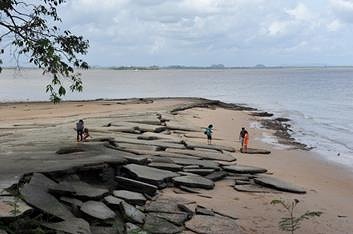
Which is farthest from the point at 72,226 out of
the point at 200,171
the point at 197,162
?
the point at 197,162

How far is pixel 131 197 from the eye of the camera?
10.2 metres

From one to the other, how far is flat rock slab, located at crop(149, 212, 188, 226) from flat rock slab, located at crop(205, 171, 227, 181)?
3.68m

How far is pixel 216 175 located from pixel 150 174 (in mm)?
2307

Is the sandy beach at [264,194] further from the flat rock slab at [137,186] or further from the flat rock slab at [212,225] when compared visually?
the flat rock slab at [137,186]

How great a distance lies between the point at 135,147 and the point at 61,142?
92.1 inches

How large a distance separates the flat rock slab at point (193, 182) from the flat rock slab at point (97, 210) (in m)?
3.13

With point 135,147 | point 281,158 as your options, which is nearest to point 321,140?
point 281,158

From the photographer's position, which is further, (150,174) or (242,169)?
(242,169)

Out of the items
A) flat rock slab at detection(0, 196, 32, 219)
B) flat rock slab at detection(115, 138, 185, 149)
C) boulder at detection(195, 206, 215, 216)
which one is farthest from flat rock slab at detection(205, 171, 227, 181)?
flat rock slab at detection(0, 196, 32, 219)

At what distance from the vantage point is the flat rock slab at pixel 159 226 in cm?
888

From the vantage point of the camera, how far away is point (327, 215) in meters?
11.4

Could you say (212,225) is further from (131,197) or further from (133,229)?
(131,197)

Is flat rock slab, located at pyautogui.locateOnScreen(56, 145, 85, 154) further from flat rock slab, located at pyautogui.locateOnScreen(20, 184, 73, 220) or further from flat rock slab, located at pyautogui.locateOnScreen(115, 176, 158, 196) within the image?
flat rock slab, located at pyautogui.locateOnScreen(20, 184, 73, 220)

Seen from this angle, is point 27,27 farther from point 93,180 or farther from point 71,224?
point 93,180
